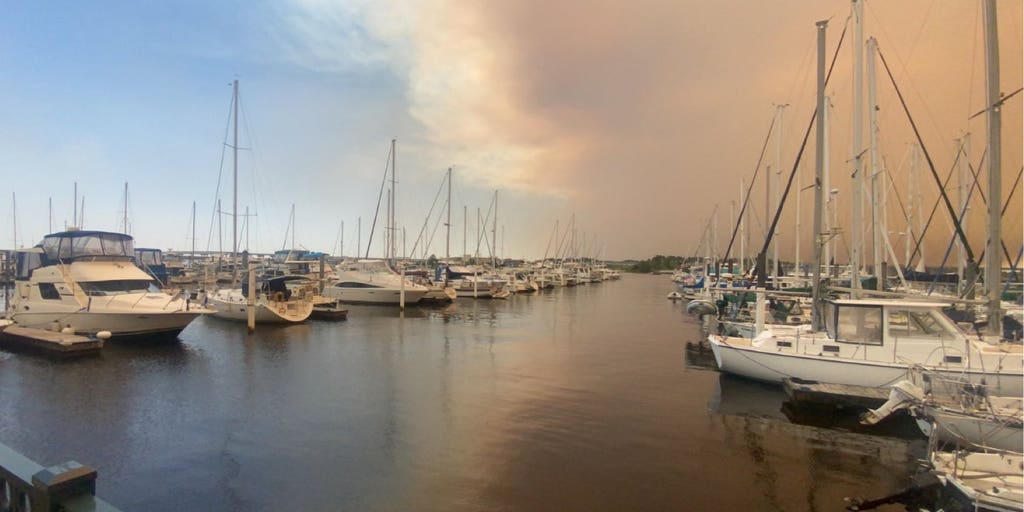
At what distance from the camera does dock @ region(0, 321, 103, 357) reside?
1980 centimetres

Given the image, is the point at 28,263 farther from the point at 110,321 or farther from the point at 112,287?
the point at 110,321

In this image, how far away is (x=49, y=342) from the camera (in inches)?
787

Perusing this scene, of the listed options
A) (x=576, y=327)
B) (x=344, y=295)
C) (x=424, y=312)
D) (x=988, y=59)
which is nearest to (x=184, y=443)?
(x=988, y=59)

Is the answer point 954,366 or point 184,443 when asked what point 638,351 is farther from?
point 184,443

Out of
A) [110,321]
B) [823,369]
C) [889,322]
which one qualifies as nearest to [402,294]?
[110,321]

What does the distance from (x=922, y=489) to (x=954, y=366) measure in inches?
274

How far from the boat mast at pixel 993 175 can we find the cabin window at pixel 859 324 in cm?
270

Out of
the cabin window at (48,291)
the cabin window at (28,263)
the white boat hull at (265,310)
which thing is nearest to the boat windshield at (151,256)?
the cabin window at (28,263)

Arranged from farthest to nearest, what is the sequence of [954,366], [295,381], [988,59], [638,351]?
[638,351]
[295,381]
[988,59]
[954,366]

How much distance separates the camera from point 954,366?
12906 mm

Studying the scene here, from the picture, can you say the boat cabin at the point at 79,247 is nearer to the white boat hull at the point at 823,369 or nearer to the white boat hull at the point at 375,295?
the white boat hull at the point at 375,295

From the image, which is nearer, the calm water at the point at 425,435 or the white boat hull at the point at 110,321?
the calm water at the point at 425,435

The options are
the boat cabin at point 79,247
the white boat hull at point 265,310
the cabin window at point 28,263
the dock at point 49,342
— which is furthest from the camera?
the white boat hull at point 265,310

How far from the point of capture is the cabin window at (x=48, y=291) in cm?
2380
